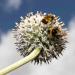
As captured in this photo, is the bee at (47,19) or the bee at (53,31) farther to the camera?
the bee at (47,19)

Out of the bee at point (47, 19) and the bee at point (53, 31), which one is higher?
the bee at point (47, 19)

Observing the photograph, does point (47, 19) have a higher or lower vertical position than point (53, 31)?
higher

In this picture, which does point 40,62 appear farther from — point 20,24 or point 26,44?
point 20,24

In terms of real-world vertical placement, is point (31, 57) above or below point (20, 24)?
below

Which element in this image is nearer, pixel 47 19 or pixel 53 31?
pixel 53 31

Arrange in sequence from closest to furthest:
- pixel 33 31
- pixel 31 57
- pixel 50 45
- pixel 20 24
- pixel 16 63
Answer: pixel 16 63, pixel 31 57, pixel 50 45, pixel 33 31, pixel 20 24

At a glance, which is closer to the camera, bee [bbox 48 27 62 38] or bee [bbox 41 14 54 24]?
bee [bbox 48 27 62 38]

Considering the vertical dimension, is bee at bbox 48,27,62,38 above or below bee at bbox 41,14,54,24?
below

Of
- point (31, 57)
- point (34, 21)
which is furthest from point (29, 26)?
point (31, 57)
